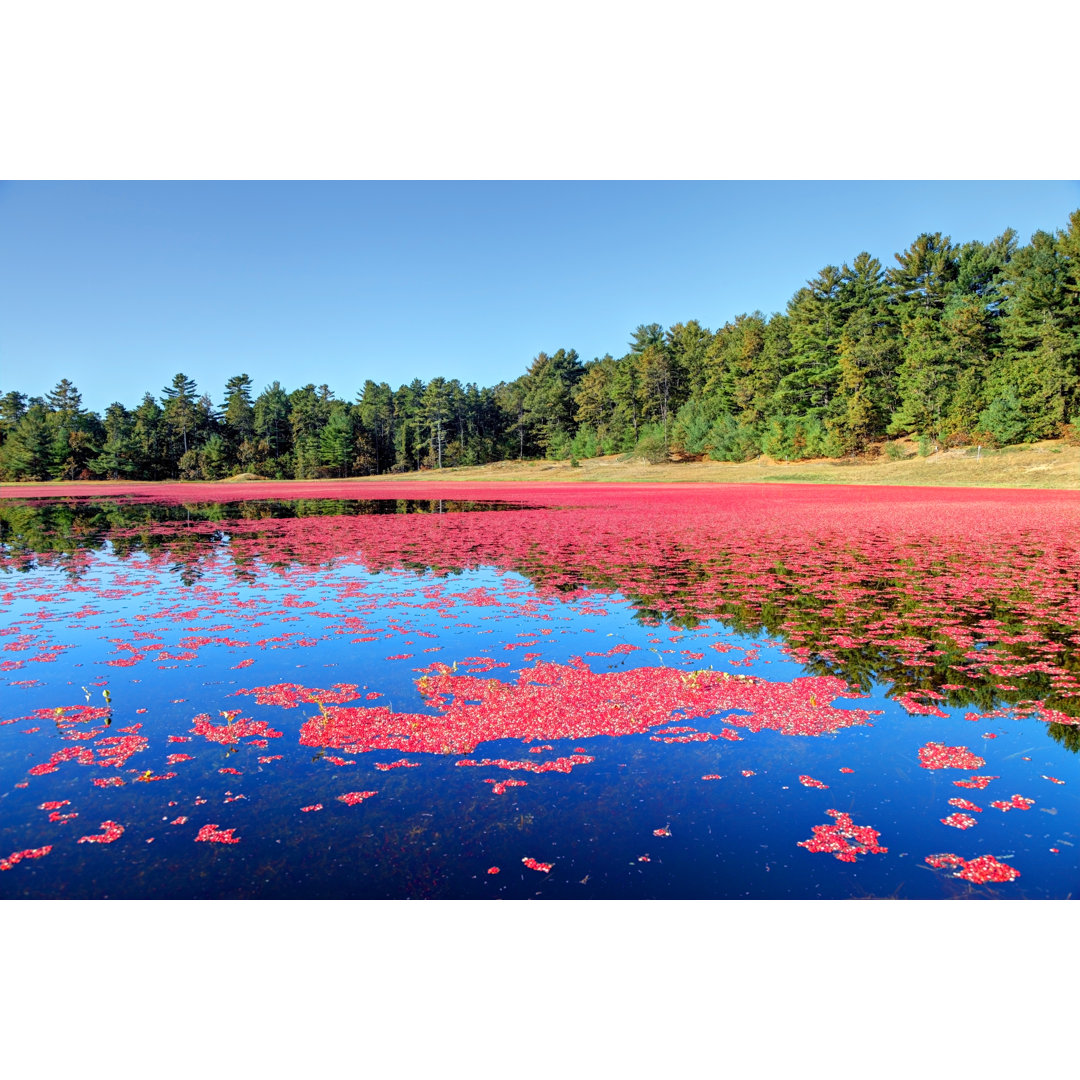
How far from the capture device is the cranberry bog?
151 inches

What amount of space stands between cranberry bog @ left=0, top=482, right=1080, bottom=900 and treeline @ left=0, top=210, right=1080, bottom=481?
5010cm

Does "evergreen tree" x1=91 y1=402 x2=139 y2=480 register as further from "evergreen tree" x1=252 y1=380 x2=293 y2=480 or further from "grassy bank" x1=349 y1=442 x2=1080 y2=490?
"grassy bank" x1=349 y1=442 x2=1080 y2=490

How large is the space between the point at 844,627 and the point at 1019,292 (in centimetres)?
6058

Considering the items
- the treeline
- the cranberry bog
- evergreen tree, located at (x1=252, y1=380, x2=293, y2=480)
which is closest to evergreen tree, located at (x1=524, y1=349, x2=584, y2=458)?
the treeline

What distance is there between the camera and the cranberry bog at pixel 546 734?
3.84 metres

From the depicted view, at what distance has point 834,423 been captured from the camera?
60.8m

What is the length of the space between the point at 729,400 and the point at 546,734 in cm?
7780

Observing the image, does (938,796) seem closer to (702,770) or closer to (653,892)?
(702,770)

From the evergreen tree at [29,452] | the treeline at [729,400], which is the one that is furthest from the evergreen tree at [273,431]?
the evergreen tree at [29,452]

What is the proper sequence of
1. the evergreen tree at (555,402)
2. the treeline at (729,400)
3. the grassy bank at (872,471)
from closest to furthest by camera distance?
the grassy bank at (872,471)
the treeline at (729,400)
the evergreen tree at (555,402)

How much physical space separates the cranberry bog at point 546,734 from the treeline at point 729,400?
50104 mm

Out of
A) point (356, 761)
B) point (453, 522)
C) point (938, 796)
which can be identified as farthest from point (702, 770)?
point (453, 522)

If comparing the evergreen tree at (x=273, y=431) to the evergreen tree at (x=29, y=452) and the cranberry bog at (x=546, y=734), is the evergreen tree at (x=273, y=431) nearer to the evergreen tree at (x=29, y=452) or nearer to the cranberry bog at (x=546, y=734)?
the evergreen tree at (x=29, y=452)

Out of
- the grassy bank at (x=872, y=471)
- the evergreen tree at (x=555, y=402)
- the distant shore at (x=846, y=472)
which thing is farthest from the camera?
the evergreen tree at (x=555, y=402)
